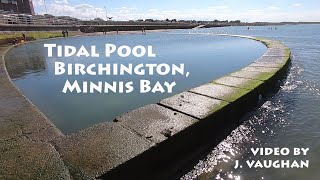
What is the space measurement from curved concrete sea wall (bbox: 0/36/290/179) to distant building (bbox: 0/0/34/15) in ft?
242

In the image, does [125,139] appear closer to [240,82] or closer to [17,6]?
[240,82]

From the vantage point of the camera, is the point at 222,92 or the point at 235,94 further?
the point at 222,92

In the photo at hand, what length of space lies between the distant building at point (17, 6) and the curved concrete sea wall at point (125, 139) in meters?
73.9

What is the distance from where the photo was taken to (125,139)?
365 cm

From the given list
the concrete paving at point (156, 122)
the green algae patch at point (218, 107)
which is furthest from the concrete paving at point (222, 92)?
the concrete paving at point (156, 122)

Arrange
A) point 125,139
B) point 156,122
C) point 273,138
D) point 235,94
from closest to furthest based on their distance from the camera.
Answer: point 125,139 → point 156,122 → point 273,138 → point 235,94

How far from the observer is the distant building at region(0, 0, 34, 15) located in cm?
6531

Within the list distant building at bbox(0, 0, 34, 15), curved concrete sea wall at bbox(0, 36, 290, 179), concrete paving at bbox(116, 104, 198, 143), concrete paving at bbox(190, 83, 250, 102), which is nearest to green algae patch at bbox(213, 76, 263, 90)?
concrete paving at bbox(190, 83, 250, 102)

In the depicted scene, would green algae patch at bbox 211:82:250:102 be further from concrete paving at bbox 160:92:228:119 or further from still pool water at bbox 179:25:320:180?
still pool water at bbox 179:25:320:180

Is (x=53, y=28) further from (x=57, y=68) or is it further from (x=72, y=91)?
(x=72, y=91)

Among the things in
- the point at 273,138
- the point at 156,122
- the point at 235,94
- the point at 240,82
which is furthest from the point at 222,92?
the point at 156,122

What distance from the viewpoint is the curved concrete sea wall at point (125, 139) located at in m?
3.03

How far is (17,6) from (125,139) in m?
81.3

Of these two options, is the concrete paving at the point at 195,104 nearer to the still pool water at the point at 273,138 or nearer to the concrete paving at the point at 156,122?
the concrete paving at the point at 156,122
